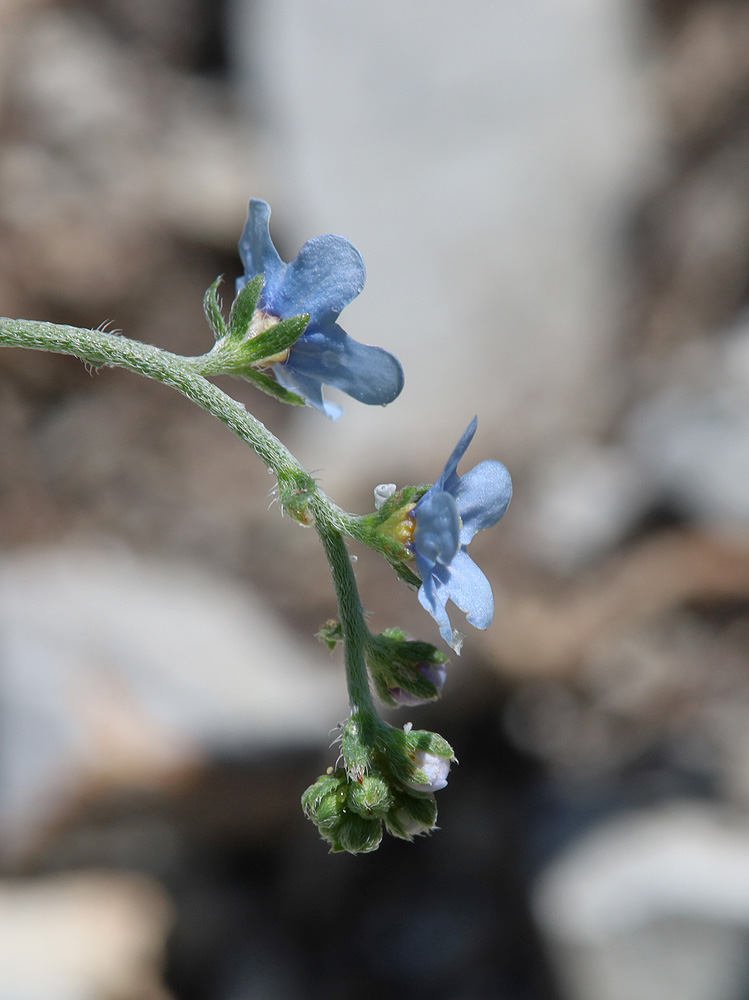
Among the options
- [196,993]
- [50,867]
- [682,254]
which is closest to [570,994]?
[196,993]

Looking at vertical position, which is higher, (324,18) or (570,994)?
(324,18)

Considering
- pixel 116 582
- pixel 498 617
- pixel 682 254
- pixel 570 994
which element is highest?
pixel 682 254

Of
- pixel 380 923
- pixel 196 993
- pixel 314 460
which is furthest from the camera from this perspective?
pixel 314 460

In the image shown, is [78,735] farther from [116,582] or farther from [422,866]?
[422,866]

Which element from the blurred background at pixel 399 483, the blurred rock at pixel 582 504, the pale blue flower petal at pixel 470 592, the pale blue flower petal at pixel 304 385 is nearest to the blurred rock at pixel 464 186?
the blurred background at pixel 399 483

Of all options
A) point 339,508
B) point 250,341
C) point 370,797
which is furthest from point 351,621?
point 250,341

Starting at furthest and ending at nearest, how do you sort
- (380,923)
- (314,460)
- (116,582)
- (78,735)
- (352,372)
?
(314,460)
(116,582)
(380,923)
(78,735)
(352,372)

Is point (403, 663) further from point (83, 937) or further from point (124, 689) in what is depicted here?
point (83, 937)

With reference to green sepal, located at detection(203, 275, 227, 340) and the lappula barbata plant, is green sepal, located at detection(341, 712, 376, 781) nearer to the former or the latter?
the lappula barbata plant
